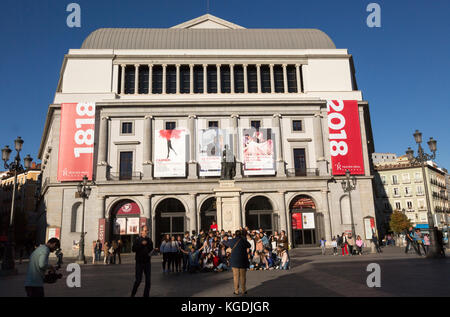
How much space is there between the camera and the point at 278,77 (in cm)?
4422

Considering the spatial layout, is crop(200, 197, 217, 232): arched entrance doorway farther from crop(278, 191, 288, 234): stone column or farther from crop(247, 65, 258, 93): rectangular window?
crop(247, 65, 258, 93): rectangular window

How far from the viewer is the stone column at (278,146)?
39.2 metres

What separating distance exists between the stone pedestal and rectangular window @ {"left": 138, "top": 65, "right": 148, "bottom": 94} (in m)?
20.3

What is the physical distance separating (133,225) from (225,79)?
19.3 meters

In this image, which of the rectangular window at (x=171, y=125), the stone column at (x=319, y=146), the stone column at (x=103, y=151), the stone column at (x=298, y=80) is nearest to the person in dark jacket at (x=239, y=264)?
the stone column at (x=103, y=151)

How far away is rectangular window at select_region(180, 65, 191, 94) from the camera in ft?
141

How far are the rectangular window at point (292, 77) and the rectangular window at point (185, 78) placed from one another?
11581 mm

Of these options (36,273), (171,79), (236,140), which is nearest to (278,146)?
(236,140)

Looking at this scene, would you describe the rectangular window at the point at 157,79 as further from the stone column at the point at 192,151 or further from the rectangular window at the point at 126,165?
the rectangular window at the point at 126,165

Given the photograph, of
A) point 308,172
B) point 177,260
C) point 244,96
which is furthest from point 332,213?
point 177,260

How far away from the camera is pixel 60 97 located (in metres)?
40.2

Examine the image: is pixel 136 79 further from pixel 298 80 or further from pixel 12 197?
pixel 12 197
